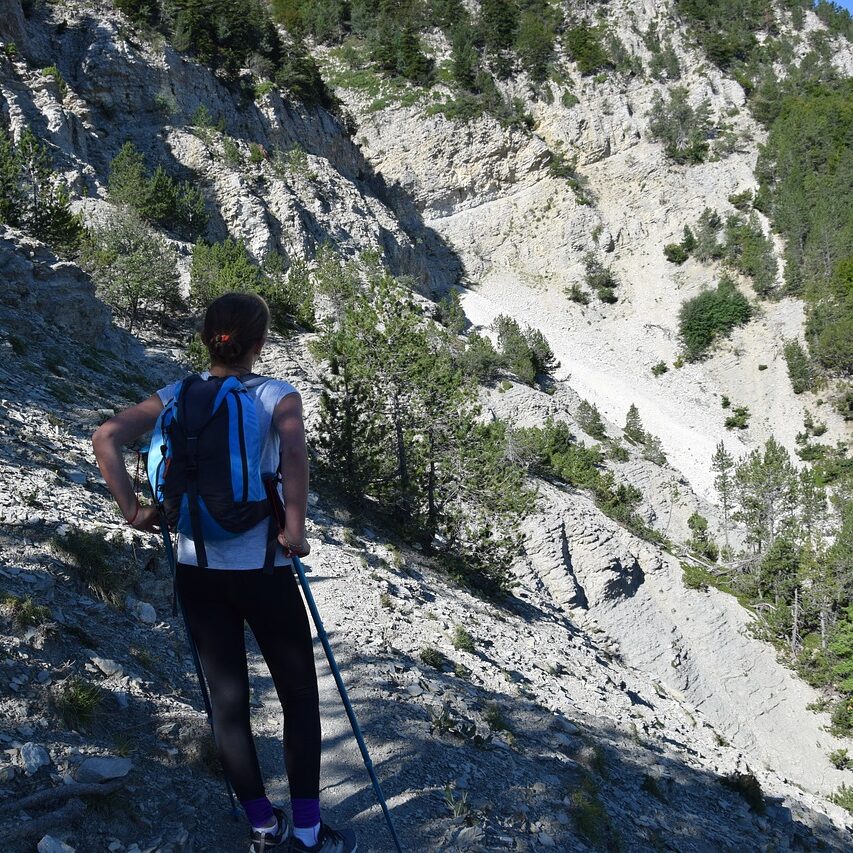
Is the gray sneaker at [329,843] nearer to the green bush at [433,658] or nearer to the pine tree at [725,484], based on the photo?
the green bush at [433,658]

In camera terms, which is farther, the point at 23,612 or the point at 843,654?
the point at 843,654

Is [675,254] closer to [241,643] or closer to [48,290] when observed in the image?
[48,290]

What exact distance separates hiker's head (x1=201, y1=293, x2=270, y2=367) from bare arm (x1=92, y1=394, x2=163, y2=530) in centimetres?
27

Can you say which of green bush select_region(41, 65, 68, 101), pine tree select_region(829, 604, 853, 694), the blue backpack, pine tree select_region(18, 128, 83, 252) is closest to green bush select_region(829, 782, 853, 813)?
pine tree select_region(829, 604, 853, 694)

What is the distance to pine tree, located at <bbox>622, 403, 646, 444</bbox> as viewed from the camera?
101 ft

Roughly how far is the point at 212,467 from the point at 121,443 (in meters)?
0.34

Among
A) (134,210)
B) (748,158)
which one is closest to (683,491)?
(134,210)

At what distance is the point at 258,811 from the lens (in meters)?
2.33

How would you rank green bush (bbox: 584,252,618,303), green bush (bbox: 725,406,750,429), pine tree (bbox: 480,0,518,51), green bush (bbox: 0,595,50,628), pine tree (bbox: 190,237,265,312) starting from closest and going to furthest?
1. green bush (bbox: 0,595,50,628)
2. pine tree (bbox: 190,237,265,312)
3. green bush (bbox: 725,406,750,429)
4. green bush (bbox: 584,252,618,303)
5. pine tree (bbox: 480,0,518,51)

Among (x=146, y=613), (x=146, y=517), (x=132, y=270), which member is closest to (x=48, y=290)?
(x=132, y=270)

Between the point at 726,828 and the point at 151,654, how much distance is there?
509 centimetres

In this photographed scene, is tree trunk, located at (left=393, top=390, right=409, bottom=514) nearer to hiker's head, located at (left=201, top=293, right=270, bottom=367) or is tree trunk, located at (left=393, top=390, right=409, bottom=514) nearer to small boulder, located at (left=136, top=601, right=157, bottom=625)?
small boulder, located at (left=136, top=601, right=157, bottom=625)

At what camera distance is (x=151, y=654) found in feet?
13.2

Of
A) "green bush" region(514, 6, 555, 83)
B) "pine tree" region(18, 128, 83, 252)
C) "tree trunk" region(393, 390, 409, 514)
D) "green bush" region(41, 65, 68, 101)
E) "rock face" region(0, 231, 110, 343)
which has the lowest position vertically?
"tree trunk" region(393, 390, 409, 514)
